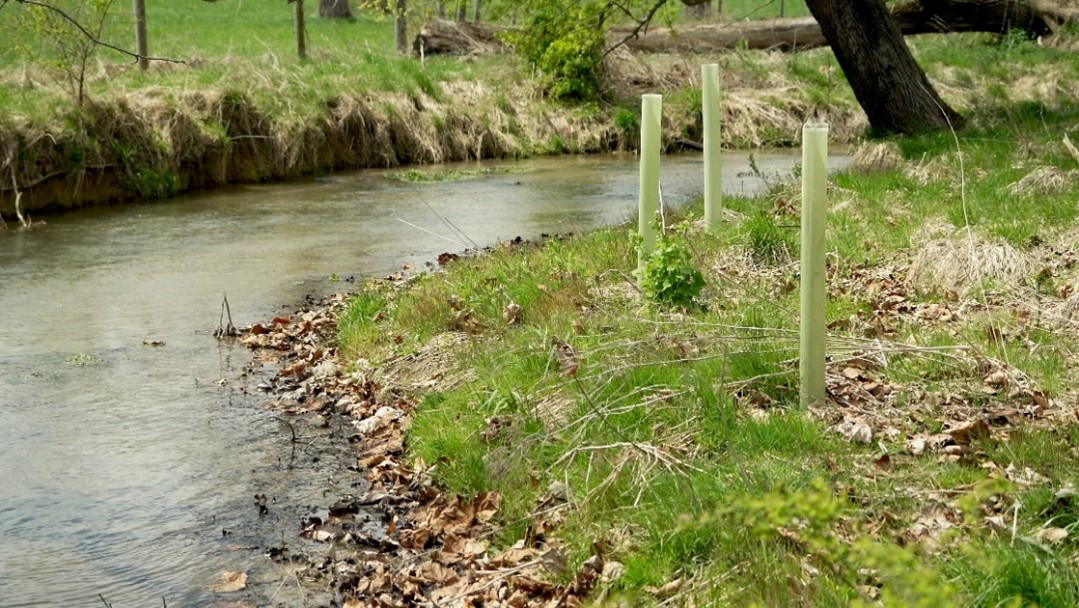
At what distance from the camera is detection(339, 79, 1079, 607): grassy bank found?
4477 millimetres

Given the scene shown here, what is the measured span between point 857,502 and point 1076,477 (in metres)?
0.81

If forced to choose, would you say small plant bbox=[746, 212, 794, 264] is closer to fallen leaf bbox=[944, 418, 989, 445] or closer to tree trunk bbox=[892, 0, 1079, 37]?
fallen leaf bbox=[944, 418, 989, 445]

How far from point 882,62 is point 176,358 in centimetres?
870

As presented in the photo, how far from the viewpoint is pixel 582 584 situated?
5.12 metres

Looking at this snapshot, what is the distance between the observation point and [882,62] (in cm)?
1432

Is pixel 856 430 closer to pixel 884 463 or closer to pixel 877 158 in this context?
pixel 884 463

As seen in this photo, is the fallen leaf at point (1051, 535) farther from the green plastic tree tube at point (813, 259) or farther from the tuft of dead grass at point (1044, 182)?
the tuft of dead grass at point (1044, 182)

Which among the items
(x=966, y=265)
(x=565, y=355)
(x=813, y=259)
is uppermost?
(x=813, y=259)

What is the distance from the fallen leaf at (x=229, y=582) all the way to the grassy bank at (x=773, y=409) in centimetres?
110

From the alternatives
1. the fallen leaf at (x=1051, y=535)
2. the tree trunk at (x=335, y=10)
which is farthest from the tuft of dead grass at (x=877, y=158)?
the tree trunk at (x=335, y=10)

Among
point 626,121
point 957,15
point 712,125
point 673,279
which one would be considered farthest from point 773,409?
point 626,121

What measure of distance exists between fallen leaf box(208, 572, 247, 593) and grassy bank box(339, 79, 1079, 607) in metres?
1.10

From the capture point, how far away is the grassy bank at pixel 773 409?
14.7 feet

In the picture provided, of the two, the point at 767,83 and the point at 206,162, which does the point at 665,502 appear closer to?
the point at 206,162
